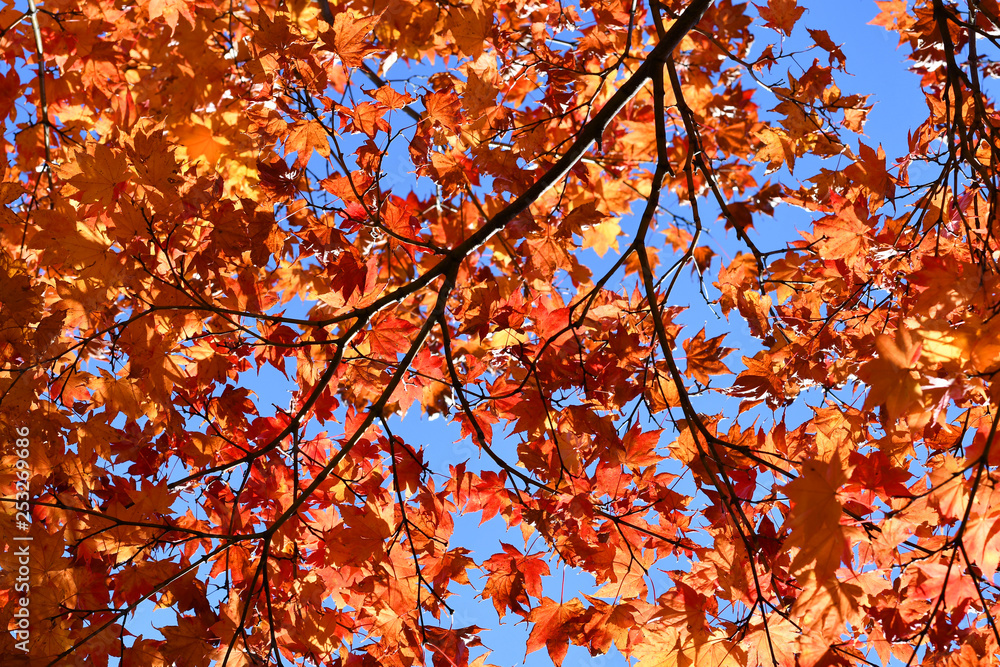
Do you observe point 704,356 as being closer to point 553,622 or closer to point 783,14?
point 553,622

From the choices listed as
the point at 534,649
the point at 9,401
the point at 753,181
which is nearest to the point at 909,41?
the point at 753,181

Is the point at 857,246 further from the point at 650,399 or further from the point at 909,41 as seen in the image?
the point at 909,41

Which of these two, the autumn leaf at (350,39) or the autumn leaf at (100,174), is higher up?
the autumn leaf at (350,39)

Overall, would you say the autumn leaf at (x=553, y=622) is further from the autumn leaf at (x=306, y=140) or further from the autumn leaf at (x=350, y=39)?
the autumn leaf at (x=350, y=39)

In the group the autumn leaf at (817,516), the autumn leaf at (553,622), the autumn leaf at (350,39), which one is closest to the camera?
the autumn leaf at (817,516)

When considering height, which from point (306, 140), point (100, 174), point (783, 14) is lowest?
point (100, 174)

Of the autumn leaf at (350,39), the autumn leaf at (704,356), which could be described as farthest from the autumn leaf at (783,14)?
the autumn leaf at (350,39)

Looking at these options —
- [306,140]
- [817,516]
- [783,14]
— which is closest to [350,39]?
[306,140]

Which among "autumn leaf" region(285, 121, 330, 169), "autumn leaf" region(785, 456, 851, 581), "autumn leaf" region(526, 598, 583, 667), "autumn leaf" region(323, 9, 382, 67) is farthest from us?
"autumn leaf" region(285, 121, 330, 169)

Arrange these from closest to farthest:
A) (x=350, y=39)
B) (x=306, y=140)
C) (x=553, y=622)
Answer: (x=553, y=622) < (x=350, y=39) < (x=306, y=140)

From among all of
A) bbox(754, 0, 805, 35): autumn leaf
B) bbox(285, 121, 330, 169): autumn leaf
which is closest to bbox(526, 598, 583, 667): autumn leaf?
bbox(285, 121, 330, 169): autumn leaf

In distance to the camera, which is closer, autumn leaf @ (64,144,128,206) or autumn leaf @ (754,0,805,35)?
autumn leaf @ (64,144,128,206)

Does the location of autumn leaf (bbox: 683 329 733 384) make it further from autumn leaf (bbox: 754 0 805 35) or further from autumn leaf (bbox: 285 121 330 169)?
autumn leaf (bbox: 285 121 330 169)

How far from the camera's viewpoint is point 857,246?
2338mm
